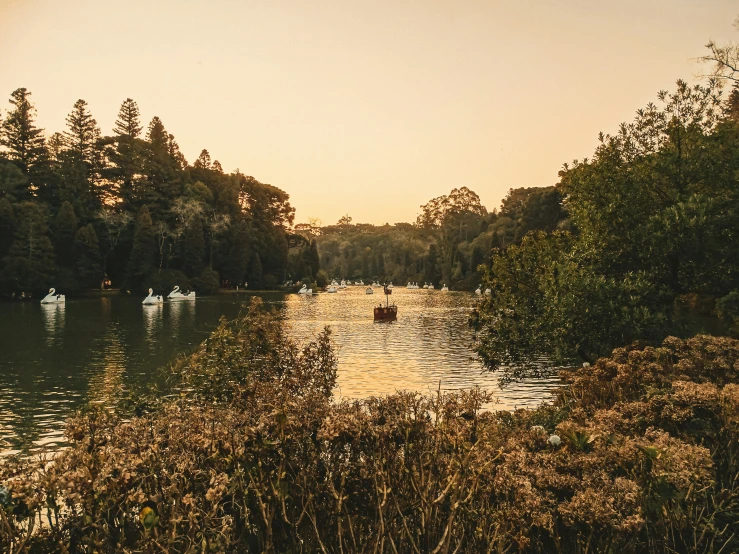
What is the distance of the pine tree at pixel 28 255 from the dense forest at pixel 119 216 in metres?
0.14

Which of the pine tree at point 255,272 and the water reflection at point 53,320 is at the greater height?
the pine tree at point 255,272

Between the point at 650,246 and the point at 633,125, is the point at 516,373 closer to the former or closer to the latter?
the point at 650,246

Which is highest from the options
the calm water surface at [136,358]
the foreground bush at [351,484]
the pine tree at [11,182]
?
the pine tree at [11,182]

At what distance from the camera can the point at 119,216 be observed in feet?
314

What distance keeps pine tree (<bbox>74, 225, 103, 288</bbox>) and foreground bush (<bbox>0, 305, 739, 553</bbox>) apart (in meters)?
89.6

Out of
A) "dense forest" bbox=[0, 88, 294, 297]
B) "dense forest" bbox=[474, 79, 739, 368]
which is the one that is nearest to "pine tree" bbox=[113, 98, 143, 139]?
"dense forest" bbox=[0, 88, 294, 297]

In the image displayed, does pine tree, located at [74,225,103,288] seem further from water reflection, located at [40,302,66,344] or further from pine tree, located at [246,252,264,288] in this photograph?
pine tree, located at [246,252,264,288]

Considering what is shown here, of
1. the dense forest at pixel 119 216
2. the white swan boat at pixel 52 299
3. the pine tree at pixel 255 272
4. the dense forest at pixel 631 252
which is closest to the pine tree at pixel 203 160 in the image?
the dense forest at pixel 119 216

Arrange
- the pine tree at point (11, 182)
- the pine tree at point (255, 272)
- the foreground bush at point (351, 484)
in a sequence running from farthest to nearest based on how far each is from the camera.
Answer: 1. the pine tree at point (255, 272)
2. the pine tree at point (11, 182)
3. the foreground bush at point (351, 484)

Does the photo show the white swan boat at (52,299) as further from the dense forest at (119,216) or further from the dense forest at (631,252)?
the dense forest at (631,252)

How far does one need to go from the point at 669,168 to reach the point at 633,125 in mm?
2468

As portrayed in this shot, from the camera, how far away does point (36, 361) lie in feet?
103

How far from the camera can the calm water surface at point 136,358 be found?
21.5m

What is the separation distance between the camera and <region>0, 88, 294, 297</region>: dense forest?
81.0 meters
